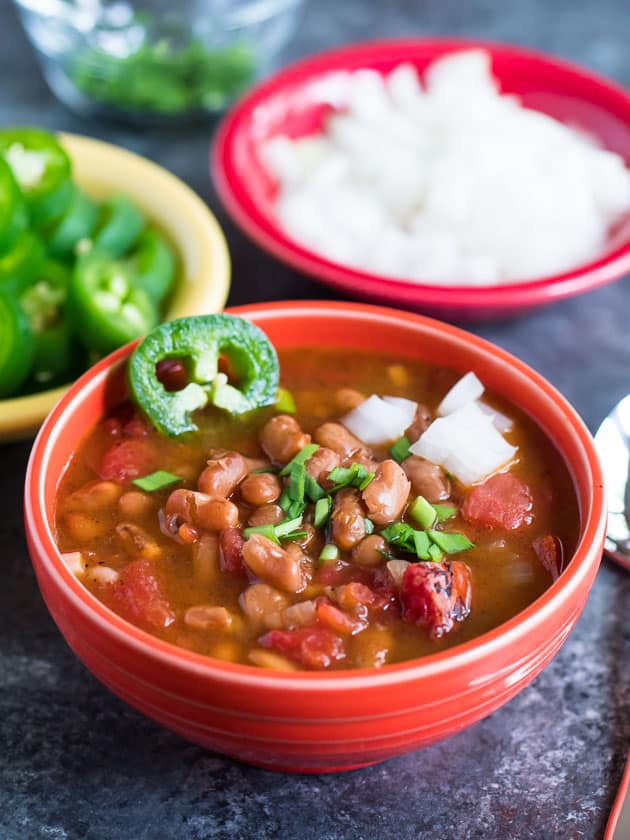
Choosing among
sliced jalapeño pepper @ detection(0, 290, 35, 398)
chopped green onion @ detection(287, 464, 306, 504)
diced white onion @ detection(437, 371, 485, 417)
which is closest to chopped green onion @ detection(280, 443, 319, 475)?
chopped green onion @ detection(287, 464, 306, 504)

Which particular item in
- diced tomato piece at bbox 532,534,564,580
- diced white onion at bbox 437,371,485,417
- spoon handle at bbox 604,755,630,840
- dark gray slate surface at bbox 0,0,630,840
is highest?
diced white onion at bbox 437,371,485,417

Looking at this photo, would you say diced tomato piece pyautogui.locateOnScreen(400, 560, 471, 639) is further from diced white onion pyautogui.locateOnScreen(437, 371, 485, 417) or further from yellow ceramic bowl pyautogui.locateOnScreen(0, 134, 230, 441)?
yellow ceramic bowl pyautogui.locateOnScreen(0, 134, 230, 441)

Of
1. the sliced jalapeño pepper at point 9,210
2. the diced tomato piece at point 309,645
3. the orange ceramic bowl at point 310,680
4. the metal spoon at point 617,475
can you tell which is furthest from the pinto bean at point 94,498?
the metal spoon at point 617,475

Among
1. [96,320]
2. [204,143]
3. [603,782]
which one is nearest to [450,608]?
[603,782]

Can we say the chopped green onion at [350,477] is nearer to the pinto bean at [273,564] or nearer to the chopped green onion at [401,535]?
the chopped green onion at [401,535]

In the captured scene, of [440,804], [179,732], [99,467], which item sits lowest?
[440,804]

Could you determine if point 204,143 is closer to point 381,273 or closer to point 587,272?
point 381,273
